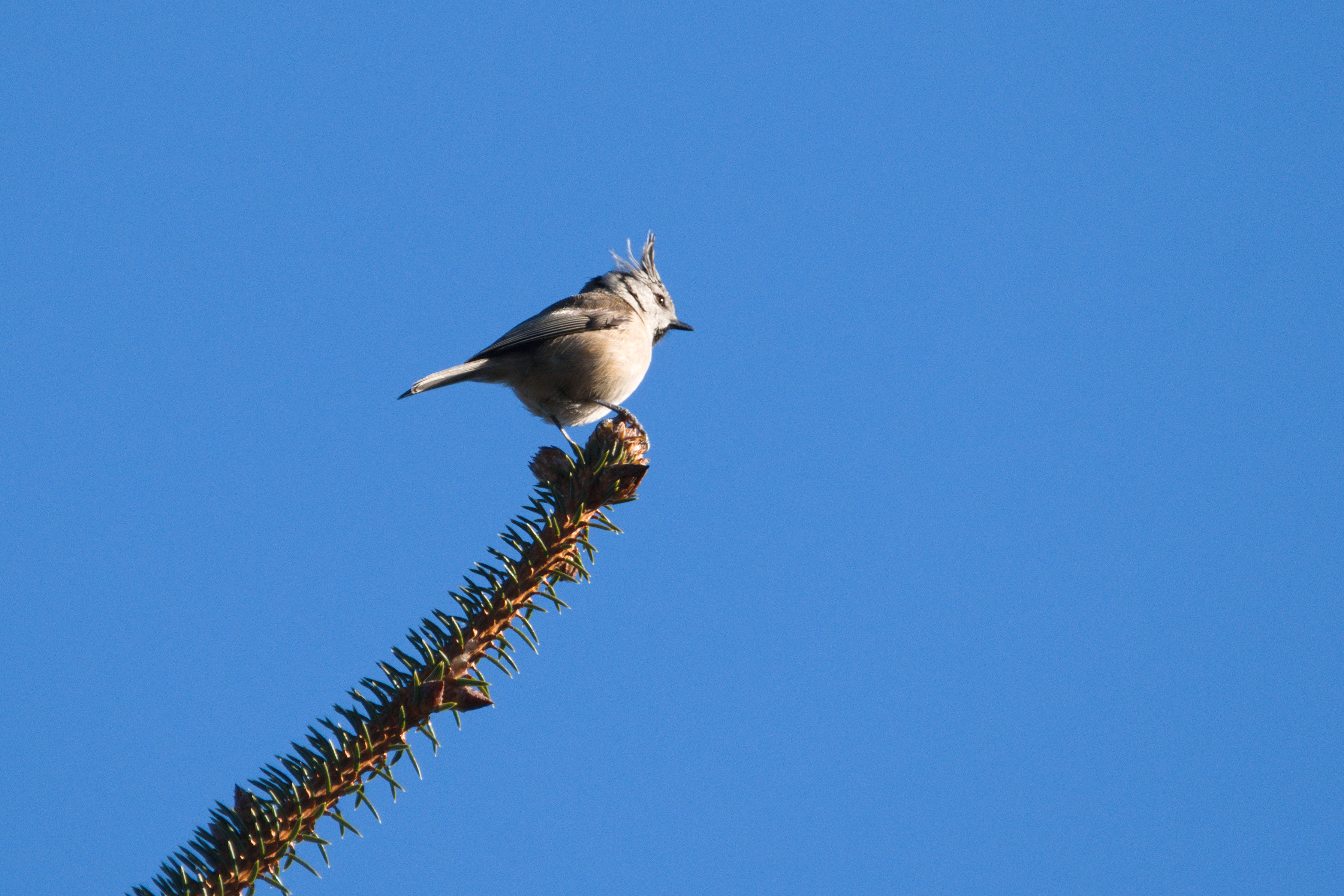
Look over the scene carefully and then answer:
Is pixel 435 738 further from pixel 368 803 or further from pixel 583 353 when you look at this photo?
pixel 583 353

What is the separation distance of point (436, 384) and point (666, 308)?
292 centimetres

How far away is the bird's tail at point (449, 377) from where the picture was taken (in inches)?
187

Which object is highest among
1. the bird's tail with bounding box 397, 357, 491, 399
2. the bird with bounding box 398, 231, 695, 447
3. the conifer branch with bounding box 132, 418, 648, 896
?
the bird with bounding box 398, 231, 695, 447

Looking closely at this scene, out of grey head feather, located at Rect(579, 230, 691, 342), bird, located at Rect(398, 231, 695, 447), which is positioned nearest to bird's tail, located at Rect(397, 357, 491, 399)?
bird, located at Rect(398, 231, 695, 447)

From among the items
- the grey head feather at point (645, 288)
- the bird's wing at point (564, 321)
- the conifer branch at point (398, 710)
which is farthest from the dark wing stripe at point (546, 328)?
the conifer branch at point (398, 710)

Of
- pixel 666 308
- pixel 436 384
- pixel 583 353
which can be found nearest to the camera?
pixel 436 384

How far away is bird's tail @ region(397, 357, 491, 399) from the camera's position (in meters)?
4.76

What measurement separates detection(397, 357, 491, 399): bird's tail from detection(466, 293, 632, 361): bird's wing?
6cm

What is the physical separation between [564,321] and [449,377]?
0.96m

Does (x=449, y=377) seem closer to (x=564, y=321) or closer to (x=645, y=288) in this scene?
(x=564, y=321)

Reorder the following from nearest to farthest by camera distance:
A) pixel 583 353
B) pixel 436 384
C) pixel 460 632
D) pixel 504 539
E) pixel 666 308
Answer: pixel 460 632 < pixel 504 539 < pixel 436 384 < pixel 583 353 < pixel 666 308

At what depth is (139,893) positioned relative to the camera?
168cm

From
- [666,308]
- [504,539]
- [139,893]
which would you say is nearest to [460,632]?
[504,539]

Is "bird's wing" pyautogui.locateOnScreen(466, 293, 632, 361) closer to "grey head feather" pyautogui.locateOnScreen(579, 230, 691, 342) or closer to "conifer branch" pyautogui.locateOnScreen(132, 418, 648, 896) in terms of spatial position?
"grey head feather" pyautogui.locateOnScreen(579, 230, 691, 342)
